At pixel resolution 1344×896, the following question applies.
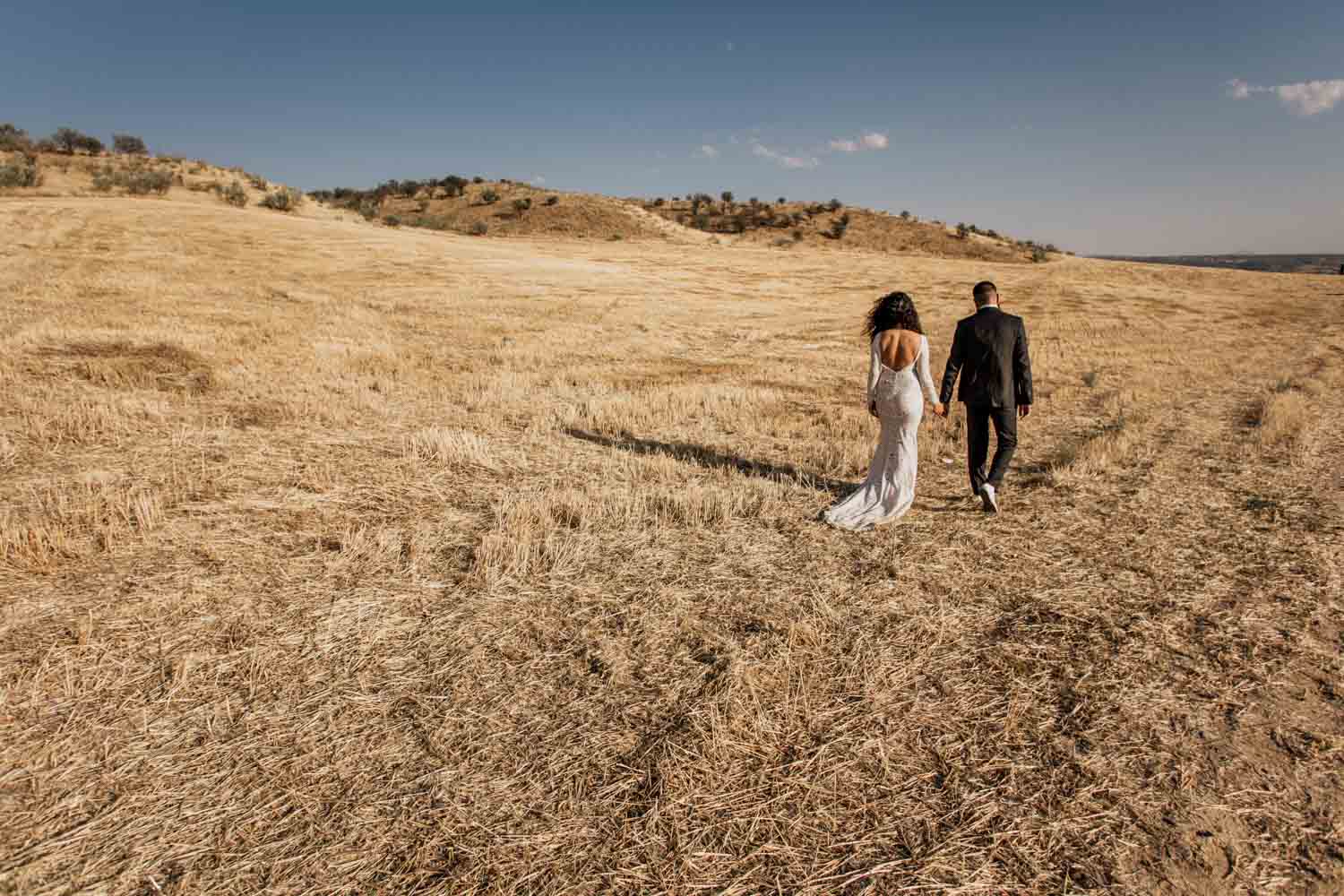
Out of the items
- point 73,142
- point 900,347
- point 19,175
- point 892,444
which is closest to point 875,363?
point 900,347

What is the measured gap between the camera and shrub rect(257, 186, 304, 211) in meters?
43.5

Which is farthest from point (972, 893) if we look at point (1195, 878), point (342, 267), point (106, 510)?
point (342, 267)

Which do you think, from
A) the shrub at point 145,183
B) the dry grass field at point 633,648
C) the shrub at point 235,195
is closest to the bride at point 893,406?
the dry grass field at point 633,648

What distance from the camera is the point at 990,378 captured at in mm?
6906

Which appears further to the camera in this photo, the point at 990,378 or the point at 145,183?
the point at 145,183

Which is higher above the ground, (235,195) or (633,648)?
(235,195)

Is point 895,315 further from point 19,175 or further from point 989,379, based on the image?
point 19,175

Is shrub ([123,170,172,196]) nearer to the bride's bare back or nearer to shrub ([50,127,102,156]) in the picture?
shrub ([50,127,102,156])

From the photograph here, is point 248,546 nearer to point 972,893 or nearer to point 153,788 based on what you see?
point 153,788

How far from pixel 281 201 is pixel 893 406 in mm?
49791

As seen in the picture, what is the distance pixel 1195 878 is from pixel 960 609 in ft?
7.45

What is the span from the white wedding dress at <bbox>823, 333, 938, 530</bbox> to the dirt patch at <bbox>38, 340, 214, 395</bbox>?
10126mm

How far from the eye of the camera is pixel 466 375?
1273cm

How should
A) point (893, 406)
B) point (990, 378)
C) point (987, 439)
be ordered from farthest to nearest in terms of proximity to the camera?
point (987, 439)
point (990, 378)
point (893, 406)
